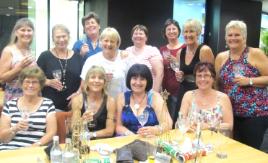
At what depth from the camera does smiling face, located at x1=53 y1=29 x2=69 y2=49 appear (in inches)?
124

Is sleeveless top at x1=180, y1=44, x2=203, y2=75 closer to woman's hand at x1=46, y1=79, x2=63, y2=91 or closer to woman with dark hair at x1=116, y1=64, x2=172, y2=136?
woman with dark hair at x1=116, y1=64, x2=172, y2=136

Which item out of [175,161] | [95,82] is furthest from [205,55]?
[175,161]

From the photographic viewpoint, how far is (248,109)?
295 cm

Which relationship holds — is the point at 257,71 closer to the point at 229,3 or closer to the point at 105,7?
the point at 105,7

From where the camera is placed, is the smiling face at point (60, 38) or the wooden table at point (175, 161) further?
the smiling face at point (60, 38)

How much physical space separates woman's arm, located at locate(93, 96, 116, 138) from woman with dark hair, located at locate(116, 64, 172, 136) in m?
0.04

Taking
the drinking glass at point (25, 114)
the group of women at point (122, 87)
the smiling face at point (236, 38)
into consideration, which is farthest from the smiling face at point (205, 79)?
the drinking glass at point (25, 114)

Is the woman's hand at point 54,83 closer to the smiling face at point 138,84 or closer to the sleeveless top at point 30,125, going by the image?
the sleeveless top at point 30,125

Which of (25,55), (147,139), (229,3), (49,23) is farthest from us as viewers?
(229,3)

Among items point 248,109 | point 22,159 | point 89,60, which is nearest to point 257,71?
point 248,109

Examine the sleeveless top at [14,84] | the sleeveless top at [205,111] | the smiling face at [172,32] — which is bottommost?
the sleeveless top at [205,111]

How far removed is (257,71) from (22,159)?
2087 mm

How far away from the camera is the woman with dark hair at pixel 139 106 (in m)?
2.76

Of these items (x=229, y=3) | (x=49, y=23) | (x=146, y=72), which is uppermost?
(x=229, y=3)
